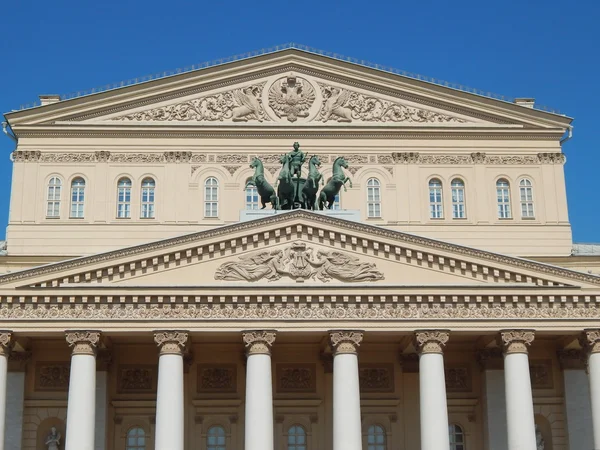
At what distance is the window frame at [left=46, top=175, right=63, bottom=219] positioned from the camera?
159ft

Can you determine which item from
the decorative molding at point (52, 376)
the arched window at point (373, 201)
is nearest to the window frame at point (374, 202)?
the arched window at point (373, 201)

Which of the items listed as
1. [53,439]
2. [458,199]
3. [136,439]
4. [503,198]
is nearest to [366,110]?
[458,199]

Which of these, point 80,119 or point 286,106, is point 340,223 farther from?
point 80,119

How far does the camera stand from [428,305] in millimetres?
38406

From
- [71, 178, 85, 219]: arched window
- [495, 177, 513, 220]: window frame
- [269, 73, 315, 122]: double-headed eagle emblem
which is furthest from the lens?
[269, 73, 315, 122]: double-headed eagle emblem

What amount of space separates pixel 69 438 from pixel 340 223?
453 inches

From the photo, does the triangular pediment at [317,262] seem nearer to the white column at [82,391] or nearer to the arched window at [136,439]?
the white column at [82,391]

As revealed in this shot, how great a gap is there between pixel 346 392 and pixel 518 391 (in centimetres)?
580

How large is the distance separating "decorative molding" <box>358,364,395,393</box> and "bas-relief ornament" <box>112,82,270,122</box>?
1317 centimetres

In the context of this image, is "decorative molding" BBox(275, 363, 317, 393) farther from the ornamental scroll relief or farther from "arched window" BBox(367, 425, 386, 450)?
the ornamental scroll relief

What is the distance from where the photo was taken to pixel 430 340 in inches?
1499

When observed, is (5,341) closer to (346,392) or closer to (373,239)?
(346,392)

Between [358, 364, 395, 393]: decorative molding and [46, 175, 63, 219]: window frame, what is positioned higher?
[46, 175, 63, 219]: window frame

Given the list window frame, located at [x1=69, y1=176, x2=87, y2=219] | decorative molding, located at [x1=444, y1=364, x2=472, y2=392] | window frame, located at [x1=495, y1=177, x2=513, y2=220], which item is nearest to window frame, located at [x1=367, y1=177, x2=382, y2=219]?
window frame, located at [x1=495, y1=177, x2=513, y2=220]
